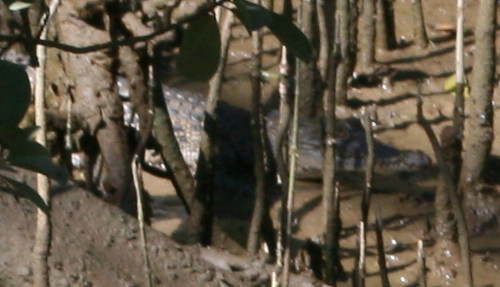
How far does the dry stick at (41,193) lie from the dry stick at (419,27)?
4122 millimetres

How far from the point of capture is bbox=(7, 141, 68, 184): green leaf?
0.72 m

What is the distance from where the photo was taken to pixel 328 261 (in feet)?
9.16

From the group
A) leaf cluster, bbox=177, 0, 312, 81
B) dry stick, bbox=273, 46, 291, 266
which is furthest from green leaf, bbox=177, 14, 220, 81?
dry stick, bbox=273, 46, 291, 266

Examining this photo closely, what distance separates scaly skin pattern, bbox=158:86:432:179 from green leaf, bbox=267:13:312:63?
3581 mm

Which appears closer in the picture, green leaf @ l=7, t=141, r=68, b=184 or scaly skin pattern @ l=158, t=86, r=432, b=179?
green leaf @ l=7, t=141, r=68, b=184

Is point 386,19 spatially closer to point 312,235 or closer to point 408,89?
point 408,89

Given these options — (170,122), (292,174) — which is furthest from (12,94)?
(170,122)

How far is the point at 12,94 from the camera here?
697 mm

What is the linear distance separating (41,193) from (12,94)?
96 cm

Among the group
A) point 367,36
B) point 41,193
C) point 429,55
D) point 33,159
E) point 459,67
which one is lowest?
point 429,55

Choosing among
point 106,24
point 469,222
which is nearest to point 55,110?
point 106,24

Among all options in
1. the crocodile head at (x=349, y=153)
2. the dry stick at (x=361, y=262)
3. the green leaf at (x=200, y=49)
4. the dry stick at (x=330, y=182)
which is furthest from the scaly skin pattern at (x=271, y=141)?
the green leaf at (x=200, y=49)

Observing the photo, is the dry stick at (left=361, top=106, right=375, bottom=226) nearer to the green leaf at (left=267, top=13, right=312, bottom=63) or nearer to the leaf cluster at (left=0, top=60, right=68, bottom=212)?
the green leaf at (left=267, top=13, right=312, bottom=63)

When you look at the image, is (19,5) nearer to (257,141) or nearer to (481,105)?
(257,141)
